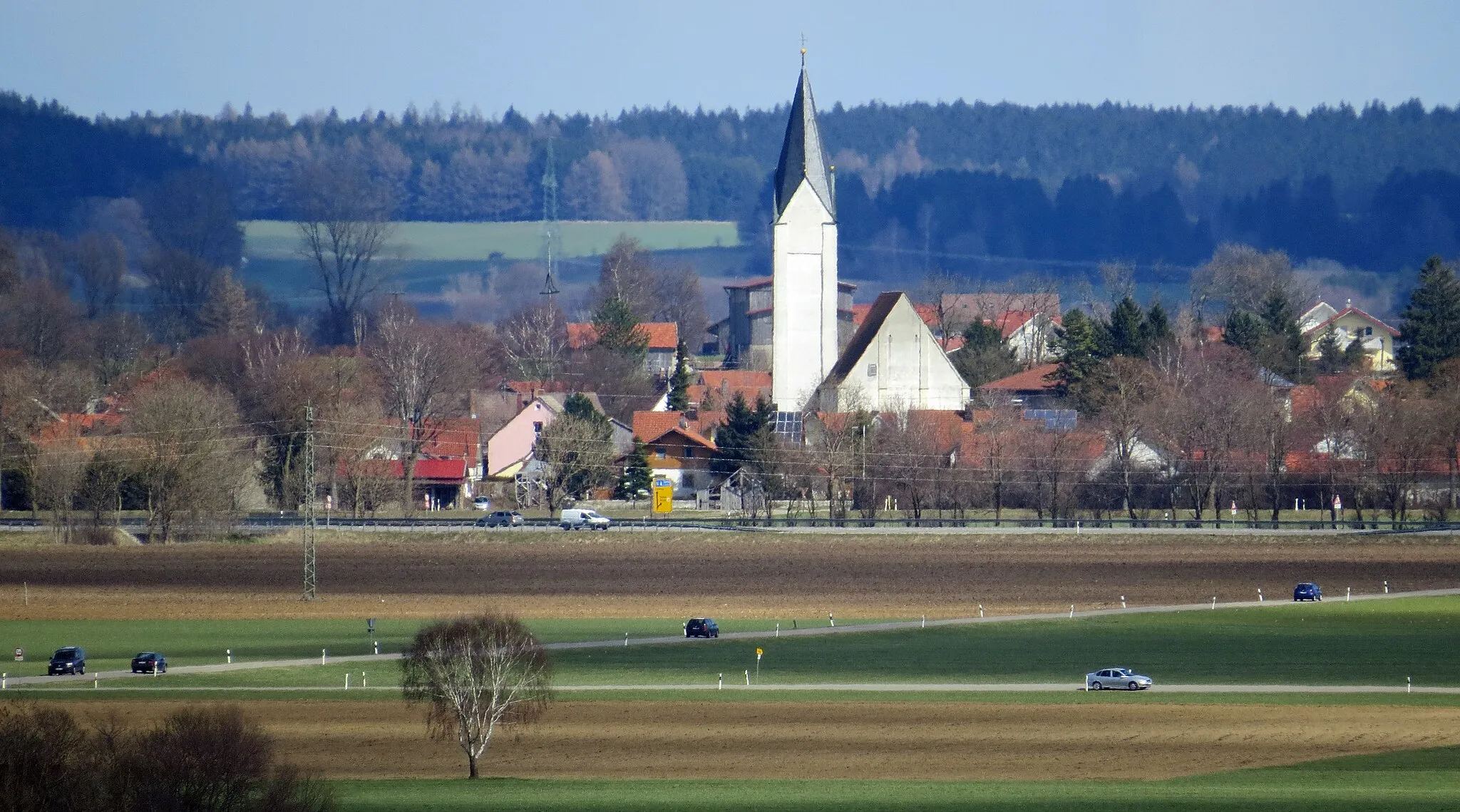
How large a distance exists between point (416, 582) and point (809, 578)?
38.4ft

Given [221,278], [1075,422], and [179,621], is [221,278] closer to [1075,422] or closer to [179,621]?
[1075,422]

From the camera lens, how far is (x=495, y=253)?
18938 cm

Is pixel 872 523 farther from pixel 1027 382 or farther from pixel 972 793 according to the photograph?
pixel 972 793

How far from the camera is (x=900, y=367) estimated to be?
9294 cm

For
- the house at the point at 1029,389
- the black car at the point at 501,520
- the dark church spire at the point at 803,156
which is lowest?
the black car at the point at 501,520

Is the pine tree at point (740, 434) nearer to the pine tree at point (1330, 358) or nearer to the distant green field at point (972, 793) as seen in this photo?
the pine tree at point (1330, 358)

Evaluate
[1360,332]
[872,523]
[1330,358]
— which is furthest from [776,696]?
[1360,332]

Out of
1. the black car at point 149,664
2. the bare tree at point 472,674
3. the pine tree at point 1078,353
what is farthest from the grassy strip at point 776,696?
the pine tree at point 1078,353

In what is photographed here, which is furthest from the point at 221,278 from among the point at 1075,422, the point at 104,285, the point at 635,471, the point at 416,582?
the point at 416,582

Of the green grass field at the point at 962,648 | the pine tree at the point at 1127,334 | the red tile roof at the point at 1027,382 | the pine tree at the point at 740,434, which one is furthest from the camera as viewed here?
the red tile roof at the point at 1027,382

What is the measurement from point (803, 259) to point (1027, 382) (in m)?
13.3

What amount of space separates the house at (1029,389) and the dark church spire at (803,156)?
1247cm

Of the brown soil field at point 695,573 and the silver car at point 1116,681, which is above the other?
the brown soil field at point 695,573

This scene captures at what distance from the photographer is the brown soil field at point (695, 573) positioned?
49.5 meters
